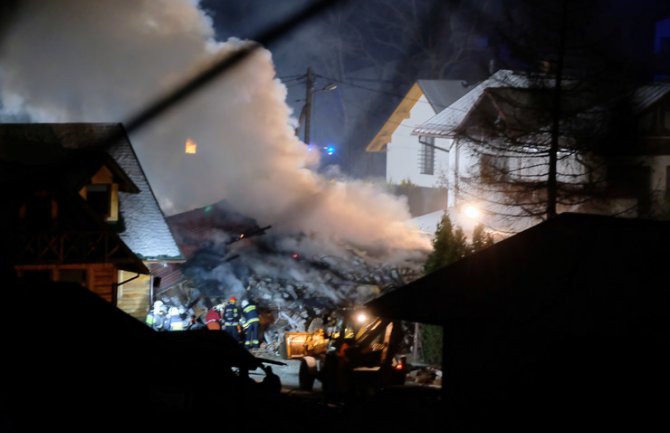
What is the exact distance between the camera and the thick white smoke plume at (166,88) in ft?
124

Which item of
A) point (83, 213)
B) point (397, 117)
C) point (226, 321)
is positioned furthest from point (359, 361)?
point (397, 117)

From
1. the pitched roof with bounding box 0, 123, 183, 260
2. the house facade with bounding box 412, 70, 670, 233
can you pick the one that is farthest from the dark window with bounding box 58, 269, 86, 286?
the house facade with bounding box 412, 70, 670, 233

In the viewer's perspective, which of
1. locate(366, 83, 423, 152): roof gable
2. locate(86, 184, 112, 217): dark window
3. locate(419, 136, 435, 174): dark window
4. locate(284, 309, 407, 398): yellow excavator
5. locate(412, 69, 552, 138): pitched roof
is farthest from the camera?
locate(419, 136, 435, 174): dark window

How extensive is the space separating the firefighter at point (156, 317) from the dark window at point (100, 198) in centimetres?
316

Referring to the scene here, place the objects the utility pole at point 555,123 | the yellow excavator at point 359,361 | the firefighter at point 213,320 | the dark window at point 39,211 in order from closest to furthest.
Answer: the yellow excavator at point 359,361 < the utility pole at point 555,123 < the dark window at point 39,211 < the firefighter at point 213,320

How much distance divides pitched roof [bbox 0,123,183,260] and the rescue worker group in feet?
5.84

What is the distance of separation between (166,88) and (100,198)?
18573 mm

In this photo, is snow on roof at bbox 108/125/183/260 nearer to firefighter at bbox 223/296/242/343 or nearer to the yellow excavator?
firefighter at bbox 223/296/242/343

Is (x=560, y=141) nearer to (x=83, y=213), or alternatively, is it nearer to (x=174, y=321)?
(x=174, y=321)

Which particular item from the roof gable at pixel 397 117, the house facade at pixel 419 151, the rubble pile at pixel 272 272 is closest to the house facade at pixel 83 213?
the rubble pile at pixel 272 272

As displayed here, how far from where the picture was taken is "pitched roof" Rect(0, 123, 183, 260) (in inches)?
893

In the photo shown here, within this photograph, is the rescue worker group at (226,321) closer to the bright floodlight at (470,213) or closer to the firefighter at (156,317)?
the firefighter at (156,317)

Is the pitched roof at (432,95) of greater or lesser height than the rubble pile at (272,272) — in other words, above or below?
above

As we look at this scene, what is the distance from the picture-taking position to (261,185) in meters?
35.4
